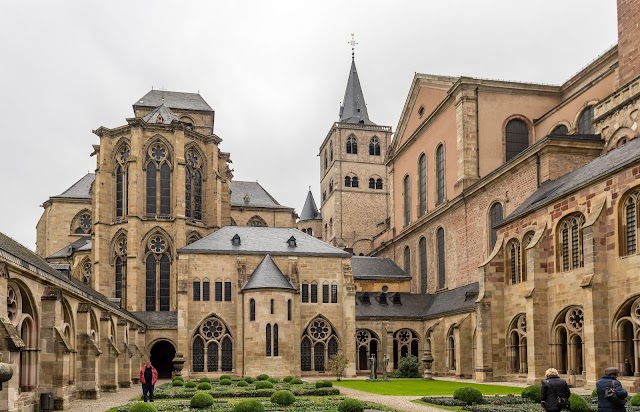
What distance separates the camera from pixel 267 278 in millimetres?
52656

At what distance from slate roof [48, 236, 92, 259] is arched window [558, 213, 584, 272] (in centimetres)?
4274

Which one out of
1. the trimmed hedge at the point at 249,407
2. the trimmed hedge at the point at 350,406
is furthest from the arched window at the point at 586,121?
the trimmed hedge at the point at 249,407

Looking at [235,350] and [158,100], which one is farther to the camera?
[158,100]

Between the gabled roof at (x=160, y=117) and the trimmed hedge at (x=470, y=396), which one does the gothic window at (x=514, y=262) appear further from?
the gabled roof at (x=160, y=117)

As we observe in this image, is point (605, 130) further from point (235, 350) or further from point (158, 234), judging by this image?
point (158, 234)

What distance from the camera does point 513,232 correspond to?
4016cm

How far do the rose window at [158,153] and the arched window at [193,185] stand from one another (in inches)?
90.9

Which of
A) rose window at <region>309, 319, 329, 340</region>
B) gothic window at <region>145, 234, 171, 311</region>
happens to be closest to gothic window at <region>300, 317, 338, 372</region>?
rose window at <region>309, 319, 329, 340</region>

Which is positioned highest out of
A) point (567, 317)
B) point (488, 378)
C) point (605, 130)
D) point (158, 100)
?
point (158, 100)

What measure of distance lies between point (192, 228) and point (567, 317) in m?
35.9

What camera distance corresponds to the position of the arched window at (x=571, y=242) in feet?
109

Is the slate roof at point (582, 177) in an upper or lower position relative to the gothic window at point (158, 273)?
upper

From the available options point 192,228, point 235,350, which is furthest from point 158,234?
point 235,350

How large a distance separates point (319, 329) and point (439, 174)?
16771 mm
